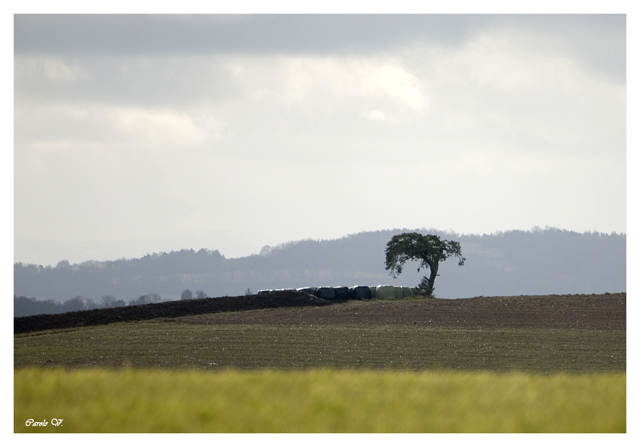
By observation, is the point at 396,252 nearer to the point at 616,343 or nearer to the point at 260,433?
the point at 616,343

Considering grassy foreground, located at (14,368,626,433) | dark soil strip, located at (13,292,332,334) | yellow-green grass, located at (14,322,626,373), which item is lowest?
dark soil strip, located at (13,292,332,334)

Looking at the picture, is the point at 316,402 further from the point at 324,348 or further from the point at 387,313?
the point at 387,313

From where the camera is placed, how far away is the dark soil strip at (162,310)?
29.6 m

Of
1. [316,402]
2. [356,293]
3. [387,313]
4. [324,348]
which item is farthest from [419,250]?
[316,402]

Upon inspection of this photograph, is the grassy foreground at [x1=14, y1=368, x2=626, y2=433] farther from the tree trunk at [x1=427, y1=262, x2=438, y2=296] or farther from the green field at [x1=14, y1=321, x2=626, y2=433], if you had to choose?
the tree trunk at [x1=427, y1=262, x2=438, y2=296]

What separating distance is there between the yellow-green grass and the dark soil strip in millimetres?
2104

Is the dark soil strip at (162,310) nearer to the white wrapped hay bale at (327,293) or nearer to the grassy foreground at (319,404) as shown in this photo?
the white wrapped hay bale at (327,293)

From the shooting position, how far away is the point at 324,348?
2042 centimetres

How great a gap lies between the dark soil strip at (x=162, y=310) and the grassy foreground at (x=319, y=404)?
22.8 m

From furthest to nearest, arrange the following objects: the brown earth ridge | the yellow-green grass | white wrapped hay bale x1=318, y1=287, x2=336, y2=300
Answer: white wrapped hay bale x1=318, y1=287, x2=336, y2=300 → the brown earth ridge → the yellow-green grass

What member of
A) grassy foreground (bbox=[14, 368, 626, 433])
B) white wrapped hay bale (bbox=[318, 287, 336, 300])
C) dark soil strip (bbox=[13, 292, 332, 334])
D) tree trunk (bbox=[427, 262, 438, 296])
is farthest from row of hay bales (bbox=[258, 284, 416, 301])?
grassy foreground (bbox=[14, 368, 626, 433])

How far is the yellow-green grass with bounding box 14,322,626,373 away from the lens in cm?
1717

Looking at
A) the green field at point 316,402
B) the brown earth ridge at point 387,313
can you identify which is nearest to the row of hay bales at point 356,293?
the brown earth ridge at point 387,313

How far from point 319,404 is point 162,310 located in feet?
95.8
